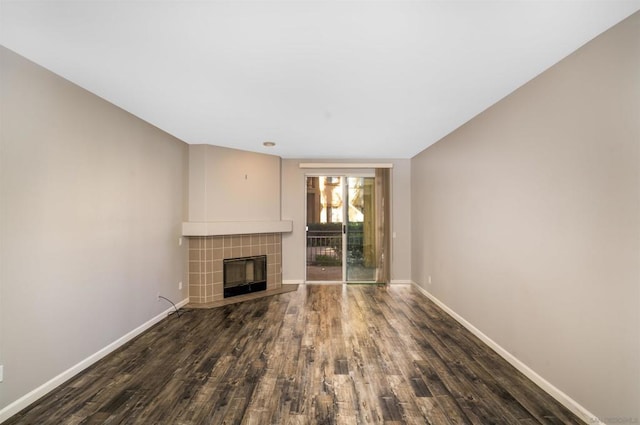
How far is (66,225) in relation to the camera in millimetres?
2322

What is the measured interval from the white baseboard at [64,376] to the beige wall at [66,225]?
0.04m

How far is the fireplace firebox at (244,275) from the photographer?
181 inches

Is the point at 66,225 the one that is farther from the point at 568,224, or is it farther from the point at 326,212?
the point at 326,212

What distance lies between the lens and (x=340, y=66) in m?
2.06

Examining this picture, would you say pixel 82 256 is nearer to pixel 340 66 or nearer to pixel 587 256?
pixel 340 66

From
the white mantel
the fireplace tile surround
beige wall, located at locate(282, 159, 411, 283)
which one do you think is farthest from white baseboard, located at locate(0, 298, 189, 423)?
beige wall, located at locate(282, 159, 411, 283)

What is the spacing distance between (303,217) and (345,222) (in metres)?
0.80

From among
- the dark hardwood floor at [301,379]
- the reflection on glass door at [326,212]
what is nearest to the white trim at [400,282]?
the reflection on glass door at [326,212]

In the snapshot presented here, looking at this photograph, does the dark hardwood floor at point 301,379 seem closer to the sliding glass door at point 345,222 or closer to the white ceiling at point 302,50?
the sliding glass door at point 345,222

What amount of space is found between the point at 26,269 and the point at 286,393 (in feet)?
6.53

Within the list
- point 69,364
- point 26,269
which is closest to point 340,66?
point 26,269

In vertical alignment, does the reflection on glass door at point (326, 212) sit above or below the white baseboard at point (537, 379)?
above

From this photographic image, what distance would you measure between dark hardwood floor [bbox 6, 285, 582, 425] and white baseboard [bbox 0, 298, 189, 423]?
54mm

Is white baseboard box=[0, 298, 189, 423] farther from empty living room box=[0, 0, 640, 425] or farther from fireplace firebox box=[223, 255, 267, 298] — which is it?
fireplace firebox box=[223, 255, 267, 298]
